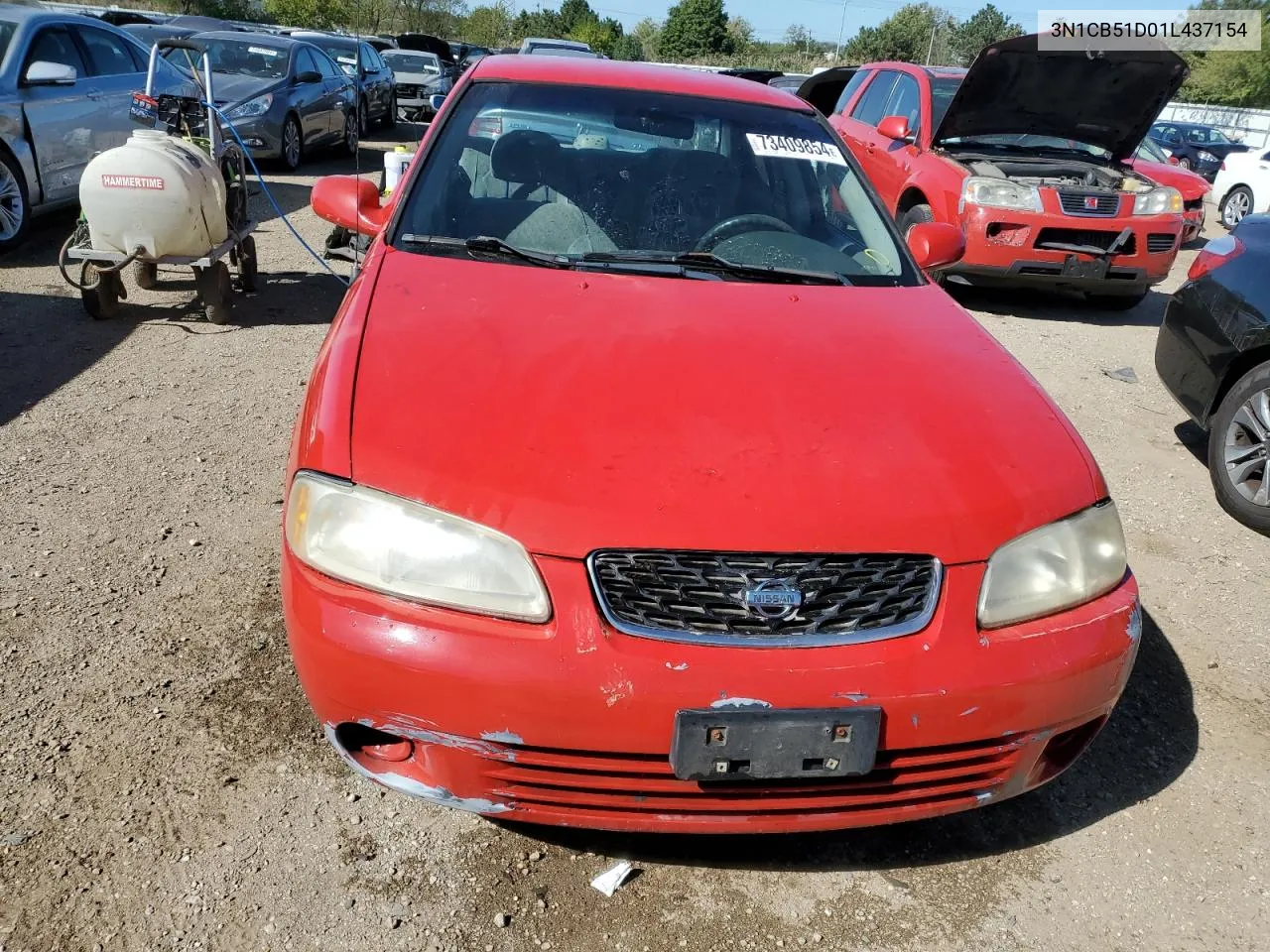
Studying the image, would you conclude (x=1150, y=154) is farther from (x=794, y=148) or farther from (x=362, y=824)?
(x=362, y=824)

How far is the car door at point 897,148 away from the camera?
25.5 feet

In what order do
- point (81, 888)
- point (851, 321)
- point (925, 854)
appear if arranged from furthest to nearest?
1. point (851, 321)
2. point (925, 854)
3. point (81, 888)

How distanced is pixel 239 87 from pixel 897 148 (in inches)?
291

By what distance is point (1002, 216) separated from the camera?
6.80m

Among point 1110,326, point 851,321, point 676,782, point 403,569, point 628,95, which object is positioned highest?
point 628,95

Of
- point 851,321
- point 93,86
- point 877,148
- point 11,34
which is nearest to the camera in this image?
point 851,321

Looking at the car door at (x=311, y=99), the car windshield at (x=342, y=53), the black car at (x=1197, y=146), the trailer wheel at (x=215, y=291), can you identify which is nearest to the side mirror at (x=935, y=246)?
the trailer wheel at (x=215, y=291)

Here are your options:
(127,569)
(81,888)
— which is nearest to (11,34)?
(127,569)

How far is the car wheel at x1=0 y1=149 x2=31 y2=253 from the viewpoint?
643 cm

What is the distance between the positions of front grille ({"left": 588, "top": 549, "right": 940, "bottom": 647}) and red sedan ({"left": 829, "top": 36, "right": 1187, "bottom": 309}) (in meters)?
5.64

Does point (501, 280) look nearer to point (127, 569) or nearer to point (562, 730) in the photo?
point (562, 730)

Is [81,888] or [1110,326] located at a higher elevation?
[81,888]

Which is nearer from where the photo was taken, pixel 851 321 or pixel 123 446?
pixel 851 321

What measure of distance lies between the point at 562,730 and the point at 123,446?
9.99ft
